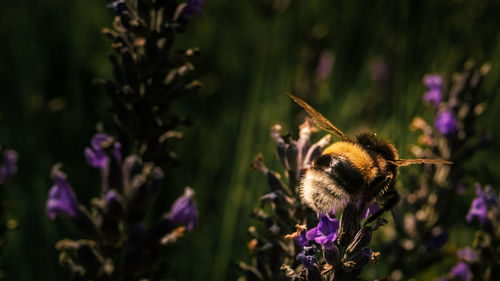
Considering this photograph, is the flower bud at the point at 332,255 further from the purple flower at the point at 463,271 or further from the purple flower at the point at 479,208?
the purple flower at the point at 463,271

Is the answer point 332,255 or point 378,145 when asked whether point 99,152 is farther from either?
point 378,145

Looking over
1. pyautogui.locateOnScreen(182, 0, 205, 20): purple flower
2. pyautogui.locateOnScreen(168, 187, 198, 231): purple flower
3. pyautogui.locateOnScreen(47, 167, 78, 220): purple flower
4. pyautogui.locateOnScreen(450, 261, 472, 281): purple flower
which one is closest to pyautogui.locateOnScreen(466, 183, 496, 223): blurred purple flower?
pyautogui.locateOnScreen(450, 261, 472, 281): purple flower

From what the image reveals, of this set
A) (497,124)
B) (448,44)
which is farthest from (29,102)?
(497,124)

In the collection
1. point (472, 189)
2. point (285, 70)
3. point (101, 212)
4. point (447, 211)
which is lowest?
point (101, 212)

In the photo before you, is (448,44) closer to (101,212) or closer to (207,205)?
(207,205)

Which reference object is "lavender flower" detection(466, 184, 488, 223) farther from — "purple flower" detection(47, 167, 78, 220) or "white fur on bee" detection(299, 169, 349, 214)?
"purple flower" detection(47, 167, 78, 220)

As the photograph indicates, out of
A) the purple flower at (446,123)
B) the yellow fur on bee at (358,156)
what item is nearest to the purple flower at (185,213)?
the yellow fur on bee at (358,156)

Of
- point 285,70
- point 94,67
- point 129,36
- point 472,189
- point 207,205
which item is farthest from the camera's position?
point 94,67

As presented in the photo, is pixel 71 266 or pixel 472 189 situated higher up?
pixel 472 189
